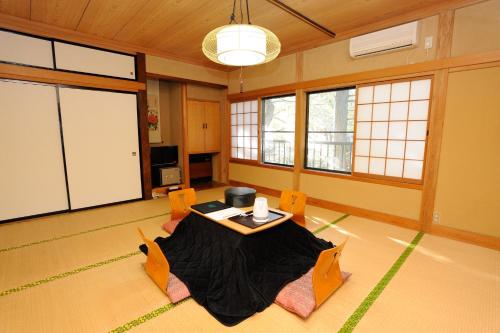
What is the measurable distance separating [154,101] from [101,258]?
390 centimetres

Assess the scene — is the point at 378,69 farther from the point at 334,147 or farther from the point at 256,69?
the point at 256,69

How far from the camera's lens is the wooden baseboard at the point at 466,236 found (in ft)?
8.87

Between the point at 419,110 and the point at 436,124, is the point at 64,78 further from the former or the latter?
the point at 436,124

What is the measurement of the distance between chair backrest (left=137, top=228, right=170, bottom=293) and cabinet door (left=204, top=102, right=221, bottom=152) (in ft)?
13.1

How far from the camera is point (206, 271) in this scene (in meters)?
2.07

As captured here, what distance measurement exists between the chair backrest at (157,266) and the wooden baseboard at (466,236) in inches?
122

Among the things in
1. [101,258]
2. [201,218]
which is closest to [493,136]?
[201,218]

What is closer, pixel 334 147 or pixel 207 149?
pixel 334 147

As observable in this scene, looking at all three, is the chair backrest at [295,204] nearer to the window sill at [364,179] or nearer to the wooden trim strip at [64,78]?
the window sill at [364,179]

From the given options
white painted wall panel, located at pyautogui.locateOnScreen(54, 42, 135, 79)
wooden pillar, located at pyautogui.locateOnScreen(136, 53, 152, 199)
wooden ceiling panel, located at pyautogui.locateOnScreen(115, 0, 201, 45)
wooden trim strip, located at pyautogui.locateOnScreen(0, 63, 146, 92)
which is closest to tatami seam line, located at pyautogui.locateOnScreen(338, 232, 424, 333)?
wooden ceiling panel, located at pyautogui.locateOnScreen(115, 0, 201, 45)

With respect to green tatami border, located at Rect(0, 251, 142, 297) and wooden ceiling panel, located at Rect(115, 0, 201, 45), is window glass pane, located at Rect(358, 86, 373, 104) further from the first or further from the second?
green tatami border, located at Rect(0, 251, 142, 297)

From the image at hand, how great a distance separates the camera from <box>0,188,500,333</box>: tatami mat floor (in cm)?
164

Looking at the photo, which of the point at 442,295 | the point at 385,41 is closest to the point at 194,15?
the point at 385,41

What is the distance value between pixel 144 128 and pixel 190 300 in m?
3.37
